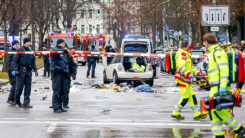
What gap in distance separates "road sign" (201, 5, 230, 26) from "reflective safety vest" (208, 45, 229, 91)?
1119 centimetres

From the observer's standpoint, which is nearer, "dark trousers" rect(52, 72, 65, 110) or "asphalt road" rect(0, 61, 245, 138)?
"asphalt road" rect(0, 61, 245, 138)

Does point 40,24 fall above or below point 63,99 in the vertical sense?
above

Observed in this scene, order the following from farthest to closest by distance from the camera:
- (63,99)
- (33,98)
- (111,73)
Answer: (111,73), (33,98), (63,99)

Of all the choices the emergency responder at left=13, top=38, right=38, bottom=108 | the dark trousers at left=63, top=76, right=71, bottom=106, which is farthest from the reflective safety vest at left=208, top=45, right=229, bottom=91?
the emergency responder at left=13, top=38, right=38, bottom=108

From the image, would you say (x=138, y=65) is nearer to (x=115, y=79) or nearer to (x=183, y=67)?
(x=115, y=79)

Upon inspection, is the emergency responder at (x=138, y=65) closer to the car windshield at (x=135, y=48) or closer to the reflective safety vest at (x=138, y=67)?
the reflective safety vest at (x=138, y=67)

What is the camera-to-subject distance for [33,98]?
16797 mm

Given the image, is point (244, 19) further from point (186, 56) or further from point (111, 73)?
point (186, 56)

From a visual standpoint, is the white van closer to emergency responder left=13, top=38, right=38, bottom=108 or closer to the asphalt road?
the asphalt road

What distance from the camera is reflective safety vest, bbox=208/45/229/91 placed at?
8305 mm

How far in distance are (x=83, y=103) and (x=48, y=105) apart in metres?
1.01

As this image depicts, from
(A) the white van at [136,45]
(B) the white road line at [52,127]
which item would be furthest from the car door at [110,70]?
(B) the white road line at [52,127]

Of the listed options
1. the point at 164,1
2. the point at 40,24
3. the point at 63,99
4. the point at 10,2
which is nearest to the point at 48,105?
the point at 63,99

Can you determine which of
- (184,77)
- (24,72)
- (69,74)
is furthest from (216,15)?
(184,77)
